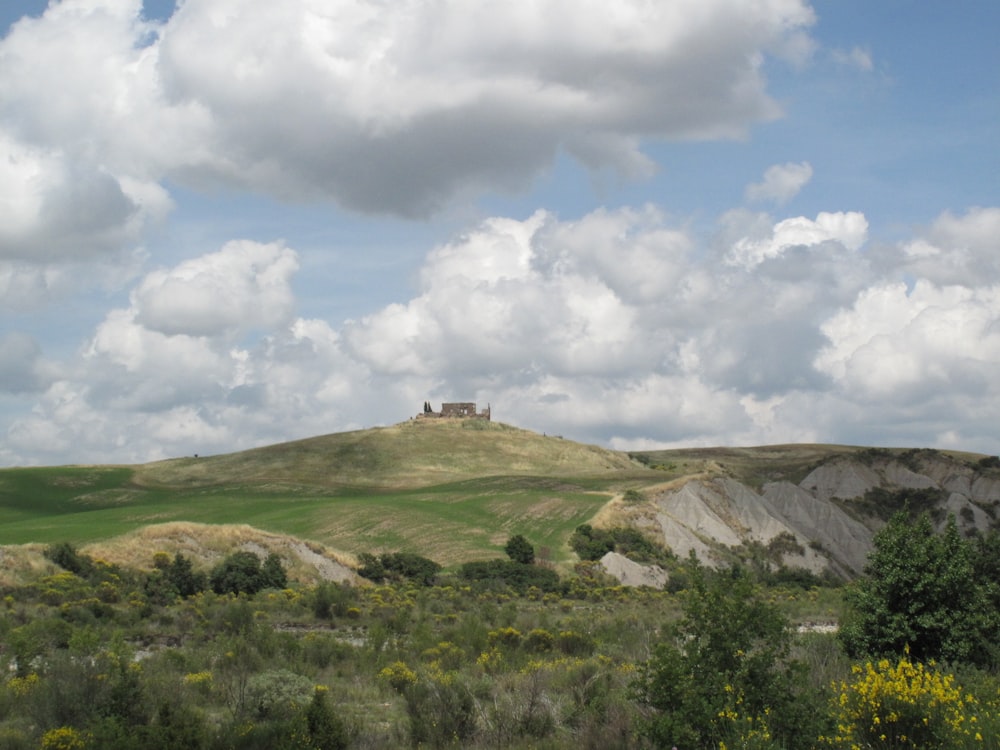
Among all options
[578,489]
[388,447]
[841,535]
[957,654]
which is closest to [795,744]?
[957,654]

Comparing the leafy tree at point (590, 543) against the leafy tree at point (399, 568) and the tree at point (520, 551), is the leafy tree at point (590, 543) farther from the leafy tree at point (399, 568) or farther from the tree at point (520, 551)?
the leafy tree at point (399, 568)

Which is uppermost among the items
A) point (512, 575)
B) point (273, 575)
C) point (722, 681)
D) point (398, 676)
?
point (722, 681)

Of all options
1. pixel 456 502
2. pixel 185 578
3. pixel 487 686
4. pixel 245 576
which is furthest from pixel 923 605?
pixel 456 502

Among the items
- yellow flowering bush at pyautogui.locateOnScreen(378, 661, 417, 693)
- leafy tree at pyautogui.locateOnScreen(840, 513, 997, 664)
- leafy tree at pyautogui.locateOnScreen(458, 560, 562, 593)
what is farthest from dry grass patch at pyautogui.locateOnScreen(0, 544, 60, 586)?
leafy tree at pyautogui.locateOnScreen(840, 513, 997, 664)

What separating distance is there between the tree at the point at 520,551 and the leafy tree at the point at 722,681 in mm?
46012

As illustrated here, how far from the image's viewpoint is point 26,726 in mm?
14883

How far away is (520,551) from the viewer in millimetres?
58750

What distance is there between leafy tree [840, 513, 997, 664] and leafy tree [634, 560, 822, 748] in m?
9.00

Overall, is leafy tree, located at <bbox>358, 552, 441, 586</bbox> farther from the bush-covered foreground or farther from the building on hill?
the building on hill

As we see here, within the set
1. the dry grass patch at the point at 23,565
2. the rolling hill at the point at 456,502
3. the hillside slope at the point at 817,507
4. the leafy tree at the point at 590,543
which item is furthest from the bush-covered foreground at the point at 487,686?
the hillside slope at the point at 817,507

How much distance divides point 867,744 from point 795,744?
969 millimetres

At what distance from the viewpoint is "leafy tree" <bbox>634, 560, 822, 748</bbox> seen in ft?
36.7

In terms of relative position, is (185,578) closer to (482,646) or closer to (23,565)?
(23,565)

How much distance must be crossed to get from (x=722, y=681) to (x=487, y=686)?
7.00 meters
